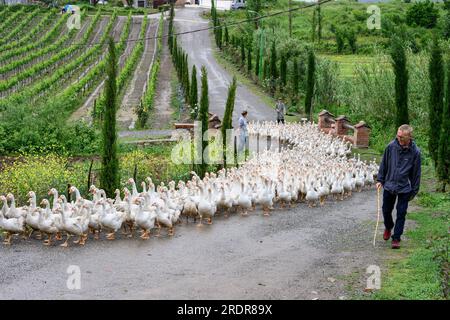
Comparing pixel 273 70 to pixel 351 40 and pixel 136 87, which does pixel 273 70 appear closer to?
pixel 136 87

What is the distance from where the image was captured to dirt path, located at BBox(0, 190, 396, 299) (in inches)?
373

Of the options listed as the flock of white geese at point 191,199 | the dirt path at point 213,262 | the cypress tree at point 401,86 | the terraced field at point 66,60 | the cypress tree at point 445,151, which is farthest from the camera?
the terraced field at point 66,60

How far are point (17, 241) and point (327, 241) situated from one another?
19.0ft

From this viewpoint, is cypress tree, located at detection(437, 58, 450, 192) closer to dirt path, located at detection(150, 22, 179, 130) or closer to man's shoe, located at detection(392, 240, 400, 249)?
man's shoe, located at detection(392, 240, 400, 249)

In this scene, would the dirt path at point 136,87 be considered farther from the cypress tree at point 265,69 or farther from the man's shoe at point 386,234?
the man's shoe at point 386,234

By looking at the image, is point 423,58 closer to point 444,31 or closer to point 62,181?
point 62,181

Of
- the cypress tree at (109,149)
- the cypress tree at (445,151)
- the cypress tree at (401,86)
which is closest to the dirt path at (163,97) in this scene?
the cypress tree at (401,86)

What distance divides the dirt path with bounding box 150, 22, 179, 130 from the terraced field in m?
1.25

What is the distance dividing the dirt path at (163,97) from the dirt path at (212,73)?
80.4 inches

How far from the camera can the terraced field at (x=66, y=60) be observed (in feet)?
128

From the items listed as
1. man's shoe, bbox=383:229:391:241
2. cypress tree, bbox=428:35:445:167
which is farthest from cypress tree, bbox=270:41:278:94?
man's shoe, bbox=383:229:391:241

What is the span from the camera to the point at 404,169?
442 inches

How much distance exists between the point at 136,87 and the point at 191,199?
115 feet
